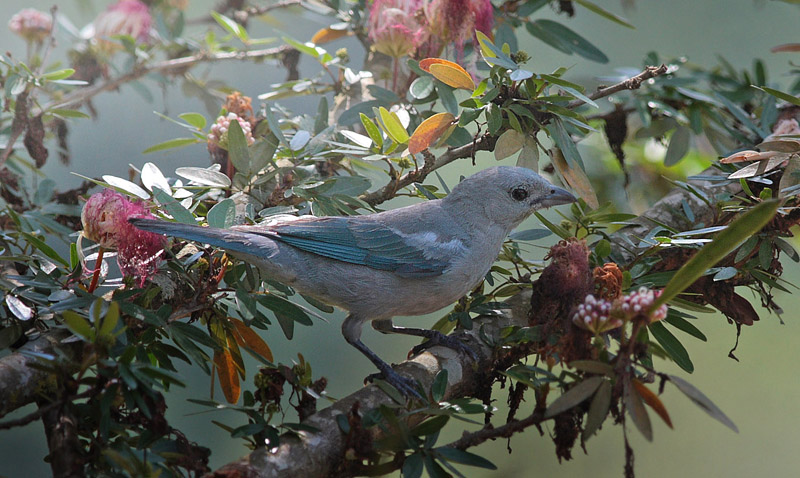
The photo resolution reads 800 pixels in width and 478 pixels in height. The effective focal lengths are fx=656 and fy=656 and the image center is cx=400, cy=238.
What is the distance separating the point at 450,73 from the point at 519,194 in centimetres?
47

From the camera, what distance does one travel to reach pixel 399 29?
7.50 feet

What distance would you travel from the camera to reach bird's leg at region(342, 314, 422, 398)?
5.56 ft

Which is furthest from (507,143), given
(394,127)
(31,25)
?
(31,25)

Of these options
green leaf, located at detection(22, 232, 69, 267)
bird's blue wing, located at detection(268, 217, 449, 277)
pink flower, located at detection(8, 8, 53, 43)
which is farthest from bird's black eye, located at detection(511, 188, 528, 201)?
pink flower, located at detection(8, 8, 53, 43)

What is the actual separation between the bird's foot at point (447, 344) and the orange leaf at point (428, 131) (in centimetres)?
57

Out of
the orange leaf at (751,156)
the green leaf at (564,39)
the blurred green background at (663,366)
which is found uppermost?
the green leaf at (564,39)

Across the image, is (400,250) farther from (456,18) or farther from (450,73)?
(456,18)

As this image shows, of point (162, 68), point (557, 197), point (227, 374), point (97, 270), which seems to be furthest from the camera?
point (162, 68)

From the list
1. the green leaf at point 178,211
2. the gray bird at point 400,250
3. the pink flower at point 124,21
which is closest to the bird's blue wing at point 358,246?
the gray bird at point 400,250

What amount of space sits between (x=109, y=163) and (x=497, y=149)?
9.41 feet

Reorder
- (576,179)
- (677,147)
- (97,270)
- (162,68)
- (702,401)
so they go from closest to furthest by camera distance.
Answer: (702,401) < (97,270) < (576,179) < (677,147) < (162,68)

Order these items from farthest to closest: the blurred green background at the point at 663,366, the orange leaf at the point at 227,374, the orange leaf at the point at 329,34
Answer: the blurred green background at the point at 663,366, the orange leaf at the point at 329,34, the orange leaf at the point at 227,374

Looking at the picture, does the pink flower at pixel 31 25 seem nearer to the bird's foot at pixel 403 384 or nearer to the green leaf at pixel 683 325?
the bird's foot at pixel 403 384

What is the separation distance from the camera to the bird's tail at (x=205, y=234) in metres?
1.61
